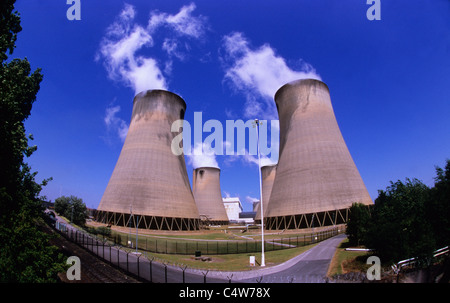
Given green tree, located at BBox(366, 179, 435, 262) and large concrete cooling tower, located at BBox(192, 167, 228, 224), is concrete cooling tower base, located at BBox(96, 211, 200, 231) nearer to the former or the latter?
green tree, located at BBox(366, 179, 435, 262)

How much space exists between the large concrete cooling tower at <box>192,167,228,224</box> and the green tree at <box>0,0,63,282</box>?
81.4 meters

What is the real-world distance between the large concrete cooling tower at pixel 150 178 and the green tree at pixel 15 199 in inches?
1144

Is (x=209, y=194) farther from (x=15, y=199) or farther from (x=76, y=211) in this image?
(x=15, y=199)

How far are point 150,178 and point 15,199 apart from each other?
110ft

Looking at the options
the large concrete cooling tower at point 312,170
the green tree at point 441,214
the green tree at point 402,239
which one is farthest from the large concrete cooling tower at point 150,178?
the green tree at point 441,214

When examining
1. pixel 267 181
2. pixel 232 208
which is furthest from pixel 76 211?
pixel 232 208

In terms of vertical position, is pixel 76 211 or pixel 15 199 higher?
pixel 15 199

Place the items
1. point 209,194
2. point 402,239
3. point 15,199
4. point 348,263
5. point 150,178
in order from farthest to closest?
point 209,194, point 150,178, point 348,263, point 402,239, point 15,199

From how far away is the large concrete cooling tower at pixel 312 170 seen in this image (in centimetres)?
4256

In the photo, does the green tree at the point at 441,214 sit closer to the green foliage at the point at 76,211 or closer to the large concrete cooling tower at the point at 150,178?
the large concrete cooling tower at the point at 150,178

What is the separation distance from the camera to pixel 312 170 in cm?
4441

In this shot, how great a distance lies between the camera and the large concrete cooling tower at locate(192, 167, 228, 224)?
94.6m

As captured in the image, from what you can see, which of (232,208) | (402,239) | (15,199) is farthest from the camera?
(232,208)
